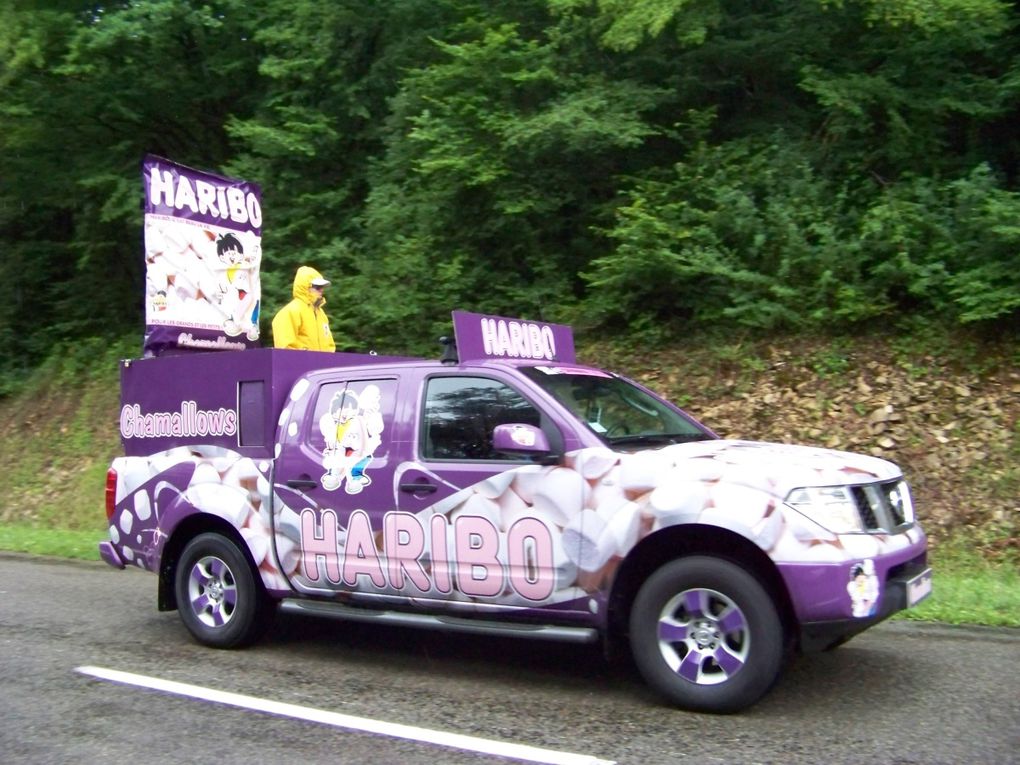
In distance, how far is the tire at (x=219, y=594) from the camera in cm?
748

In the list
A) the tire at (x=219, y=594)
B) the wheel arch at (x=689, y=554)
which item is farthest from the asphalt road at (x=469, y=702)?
the wheel arch at (x=689, y=554)

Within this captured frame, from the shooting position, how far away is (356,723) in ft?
18.7

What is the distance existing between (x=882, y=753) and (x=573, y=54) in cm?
1089

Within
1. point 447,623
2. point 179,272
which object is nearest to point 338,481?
point 447,623

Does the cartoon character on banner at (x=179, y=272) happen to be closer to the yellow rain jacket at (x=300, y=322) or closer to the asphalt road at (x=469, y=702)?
the yellow rain jacket at (x=300, y=322)

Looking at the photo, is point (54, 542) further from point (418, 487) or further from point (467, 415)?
point (467, 415)

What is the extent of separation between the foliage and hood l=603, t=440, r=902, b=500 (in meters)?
5.77

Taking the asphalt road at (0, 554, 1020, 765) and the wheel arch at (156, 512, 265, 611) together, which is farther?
the wheel arch at (156, 512, 265, 611)

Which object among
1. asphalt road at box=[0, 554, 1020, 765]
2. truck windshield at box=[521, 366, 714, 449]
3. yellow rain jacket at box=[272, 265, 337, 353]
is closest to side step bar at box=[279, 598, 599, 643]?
asphalt road at box=[0, 554, 1020, 765]

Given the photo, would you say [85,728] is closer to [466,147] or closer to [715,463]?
[715,463]

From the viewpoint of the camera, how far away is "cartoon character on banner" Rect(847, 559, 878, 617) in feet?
17.8

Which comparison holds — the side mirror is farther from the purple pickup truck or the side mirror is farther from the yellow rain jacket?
the yellow rain jacket

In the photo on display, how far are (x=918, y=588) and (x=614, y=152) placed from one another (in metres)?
9.16

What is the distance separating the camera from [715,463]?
5898 millimetres
